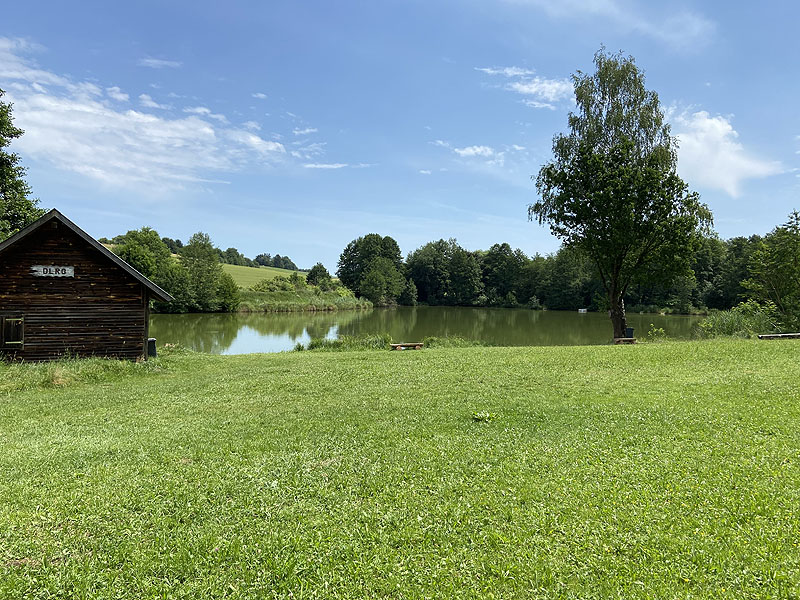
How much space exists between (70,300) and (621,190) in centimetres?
2331

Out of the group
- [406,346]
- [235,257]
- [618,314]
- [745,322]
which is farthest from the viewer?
[235,257]

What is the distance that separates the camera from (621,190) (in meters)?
21.3

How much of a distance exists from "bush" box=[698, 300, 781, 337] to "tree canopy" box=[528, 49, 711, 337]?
3227 millimetres

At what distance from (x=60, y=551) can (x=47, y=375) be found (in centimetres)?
993

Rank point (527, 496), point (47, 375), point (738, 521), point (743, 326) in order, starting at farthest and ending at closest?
point (743, 326) → point (47, 375) → point (527, 496) → point (738, 521)

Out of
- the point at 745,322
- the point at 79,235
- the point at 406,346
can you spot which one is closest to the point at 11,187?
the point at 79,235

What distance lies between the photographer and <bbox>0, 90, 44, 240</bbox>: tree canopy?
76.1 ft

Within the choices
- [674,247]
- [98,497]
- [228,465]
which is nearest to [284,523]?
[228,465]

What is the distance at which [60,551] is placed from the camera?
4066mm

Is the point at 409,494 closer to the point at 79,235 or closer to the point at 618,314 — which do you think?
the point at 79,235

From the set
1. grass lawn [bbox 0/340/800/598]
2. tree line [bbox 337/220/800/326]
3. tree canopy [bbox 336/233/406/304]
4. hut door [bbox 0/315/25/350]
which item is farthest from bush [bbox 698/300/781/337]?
tree canopy [bbox 336/233/406/304]

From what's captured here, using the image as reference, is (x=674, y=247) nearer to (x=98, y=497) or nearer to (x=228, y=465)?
(x=228, y=465)

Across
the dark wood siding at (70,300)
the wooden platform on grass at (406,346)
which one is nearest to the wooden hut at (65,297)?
the dark wood siding at (70,300)

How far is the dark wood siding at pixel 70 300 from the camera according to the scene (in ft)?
47.1
